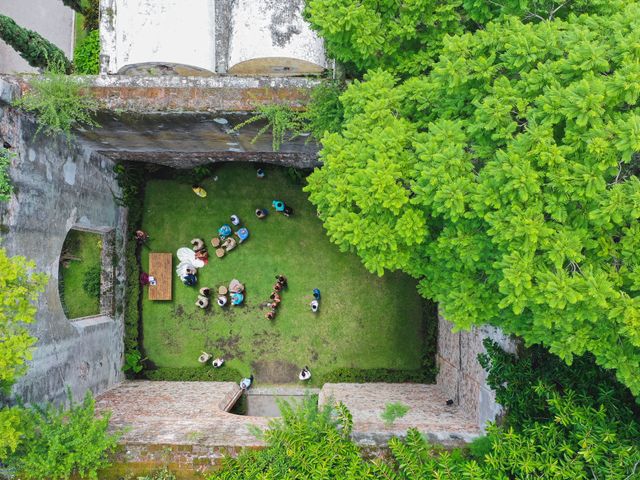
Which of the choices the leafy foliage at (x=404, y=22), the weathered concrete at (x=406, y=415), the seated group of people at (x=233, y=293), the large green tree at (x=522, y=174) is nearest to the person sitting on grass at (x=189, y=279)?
the seated group of people at (x=233, y=293)

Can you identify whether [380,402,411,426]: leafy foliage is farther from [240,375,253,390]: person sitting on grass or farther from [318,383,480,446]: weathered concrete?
[240,375,253,390]: person sitting on grass

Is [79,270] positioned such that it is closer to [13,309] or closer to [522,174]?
[13,309]

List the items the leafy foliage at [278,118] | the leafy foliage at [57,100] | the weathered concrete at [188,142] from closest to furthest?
1. the leafy foliage at [57,100]
2. the leafy foliage at [278,118]
3. the weathered concrete at [188,142]

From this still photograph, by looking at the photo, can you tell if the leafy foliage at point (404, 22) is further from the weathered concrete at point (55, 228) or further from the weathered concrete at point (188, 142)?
the weathered concrete at point (55, 228)

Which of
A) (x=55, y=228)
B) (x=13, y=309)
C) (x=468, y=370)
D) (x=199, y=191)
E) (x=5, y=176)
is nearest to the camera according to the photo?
(x=13, y=309)

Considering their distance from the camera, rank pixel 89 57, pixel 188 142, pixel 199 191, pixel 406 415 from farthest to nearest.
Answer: pixel 199 191, pixel 89 57, pixel 188 142, pixel 406 415

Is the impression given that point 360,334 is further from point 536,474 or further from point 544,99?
point 544,99

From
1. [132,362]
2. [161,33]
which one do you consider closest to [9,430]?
[132,362]
